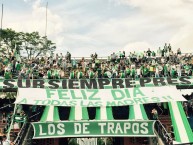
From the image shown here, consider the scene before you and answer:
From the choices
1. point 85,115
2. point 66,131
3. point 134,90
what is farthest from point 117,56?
point 66,131

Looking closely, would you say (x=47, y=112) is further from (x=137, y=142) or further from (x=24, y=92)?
(x=137, y=142)

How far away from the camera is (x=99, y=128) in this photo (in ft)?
62.0

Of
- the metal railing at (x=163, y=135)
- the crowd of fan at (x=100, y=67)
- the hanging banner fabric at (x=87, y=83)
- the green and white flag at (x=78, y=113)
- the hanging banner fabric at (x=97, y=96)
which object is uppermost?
the crowd of fan at (x=100, y=67)

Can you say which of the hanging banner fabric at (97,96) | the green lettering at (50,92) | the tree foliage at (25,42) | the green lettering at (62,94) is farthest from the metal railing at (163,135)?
the tree foliage at (25,42)

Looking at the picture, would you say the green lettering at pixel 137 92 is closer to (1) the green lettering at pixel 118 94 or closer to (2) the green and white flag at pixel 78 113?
(1) the green lettering at pixel 118 94

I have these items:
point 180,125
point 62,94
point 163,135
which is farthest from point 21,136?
point 180,125

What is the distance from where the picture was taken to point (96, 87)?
22.9 meters

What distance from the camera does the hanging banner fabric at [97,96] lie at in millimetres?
20578

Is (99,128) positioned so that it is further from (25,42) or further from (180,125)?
(25,42)

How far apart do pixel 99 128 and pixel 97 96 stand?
323cm

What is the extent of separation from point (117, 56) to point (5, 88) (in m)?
12.2

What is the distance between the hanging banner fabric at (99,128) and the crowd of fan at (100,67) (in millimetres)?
5924

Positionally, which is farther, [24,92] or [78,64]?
[78,64]

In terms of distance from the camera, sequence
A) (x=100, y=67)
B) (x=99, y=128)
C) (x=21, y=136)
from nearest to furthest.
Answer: (x=21, y=136)
(x=99, y=128)
(x=100, y=67)
